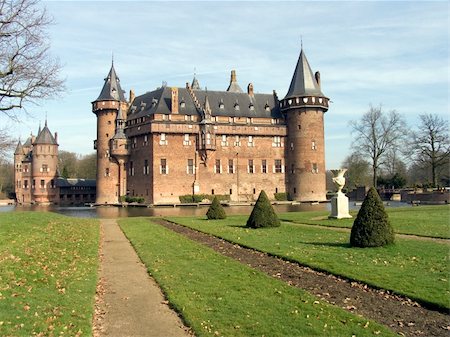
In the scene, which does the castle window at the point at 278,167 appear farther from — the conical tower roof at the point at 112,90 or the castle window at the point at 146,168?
the conical tower roof at the point at 112,90

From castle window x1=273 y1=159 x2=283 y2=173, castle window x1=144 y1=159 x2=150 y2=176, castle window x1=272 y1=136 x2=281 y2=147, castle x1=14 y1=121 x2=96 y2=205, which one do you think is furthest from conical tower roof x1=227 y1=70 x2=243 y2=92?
castle x1=14 y1=121 x2=96 y2=205

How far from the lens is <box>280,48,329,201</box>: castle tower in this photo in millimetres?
61875

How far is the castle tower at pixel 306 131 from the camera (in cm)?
6188

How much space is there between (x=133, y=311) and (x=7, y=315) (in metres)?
1.95

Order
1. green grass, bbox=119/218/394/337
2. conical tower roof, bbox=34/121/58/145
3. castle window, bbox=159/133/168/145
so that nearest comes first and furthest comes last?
green grass, bbox=119/218/394/337 → castle window, bbox=159/133/168/145 → conical tower roof, bbox=34/121/58/145

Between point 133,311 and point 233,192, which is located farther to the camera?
point 233,192

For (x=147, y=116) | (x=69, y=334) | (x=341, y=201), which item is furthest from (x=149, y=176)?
(x=69, y=334)

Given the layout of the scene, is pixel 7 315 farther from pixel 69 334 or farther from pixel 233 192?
pixel 233 192

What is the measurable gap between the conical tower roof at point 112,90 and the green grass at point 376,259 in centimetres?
5035

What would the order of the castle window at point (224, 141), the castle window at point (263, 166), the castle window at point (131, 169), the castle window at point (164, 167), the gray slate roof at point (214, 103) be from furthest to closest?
the castle window at point (263, 166), the castle window at point (131, 169), the castle window at point (224, 141), the gray slate roof at point (214, 103), the castle window at point (164, 167)

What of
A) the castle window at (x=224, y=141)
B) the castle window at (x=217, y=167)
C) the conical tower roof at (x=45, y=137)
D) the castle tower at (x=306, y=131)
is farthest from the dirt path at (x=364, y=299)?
the conical tower roof at (x=45, y=137)

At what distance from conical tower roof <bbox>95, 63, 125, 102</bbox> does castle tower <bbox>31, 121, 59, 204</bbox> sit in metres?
20.5

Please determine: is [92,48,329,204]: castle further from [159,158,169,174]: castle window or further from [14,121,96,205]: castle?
[14,121,96,205]: castle

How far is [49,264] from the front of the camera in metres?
11.5
